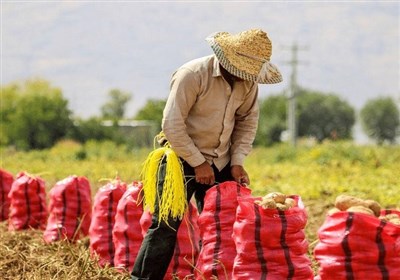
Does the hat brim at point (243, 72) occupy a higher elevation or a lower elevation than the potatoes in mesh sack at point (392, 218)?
higher

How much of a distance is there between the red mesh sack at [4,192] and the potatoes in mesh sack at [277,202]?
4741mm

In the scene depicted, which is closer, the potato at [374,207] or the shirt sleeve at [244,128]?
the potato at [374,207]

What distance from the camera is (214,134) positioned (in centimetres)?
494

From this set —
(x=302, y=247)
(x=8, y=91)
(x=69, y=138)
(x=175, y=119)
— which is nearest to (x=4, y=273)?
(x=175, y=119)

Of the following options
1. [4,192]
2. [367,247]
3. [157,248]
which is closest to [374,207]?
[367,247]

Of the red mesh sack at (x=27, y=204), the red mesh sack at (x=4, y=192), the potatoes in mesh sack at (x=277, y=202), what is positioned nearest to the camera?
the potatoes in mesh sack at (x=277, y=202)

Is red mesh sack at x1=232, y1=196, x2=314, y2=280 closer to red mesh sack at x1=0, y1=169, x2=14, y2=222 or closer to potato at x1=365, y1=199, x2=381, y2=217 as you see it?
potato at x1=365, y1=199, x2=381, y2=217

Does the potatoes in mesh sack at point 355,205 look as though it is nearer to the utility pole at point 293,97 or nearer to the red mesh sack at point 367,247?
the red mesh sack at point 367,247

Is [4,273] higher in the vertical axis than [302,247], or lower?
lower

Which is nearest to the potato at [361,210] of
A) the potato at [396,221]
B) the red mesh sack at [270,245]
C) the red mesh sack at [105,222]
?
the potato at [396,221]

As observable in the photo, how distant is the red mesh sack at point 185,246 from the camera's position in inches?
206

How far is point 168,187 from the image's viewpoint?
15.9 ft

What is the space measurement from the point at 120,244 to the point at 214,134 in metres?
1.25

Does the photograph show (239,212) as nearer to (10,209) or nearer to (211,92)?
(211,92)
